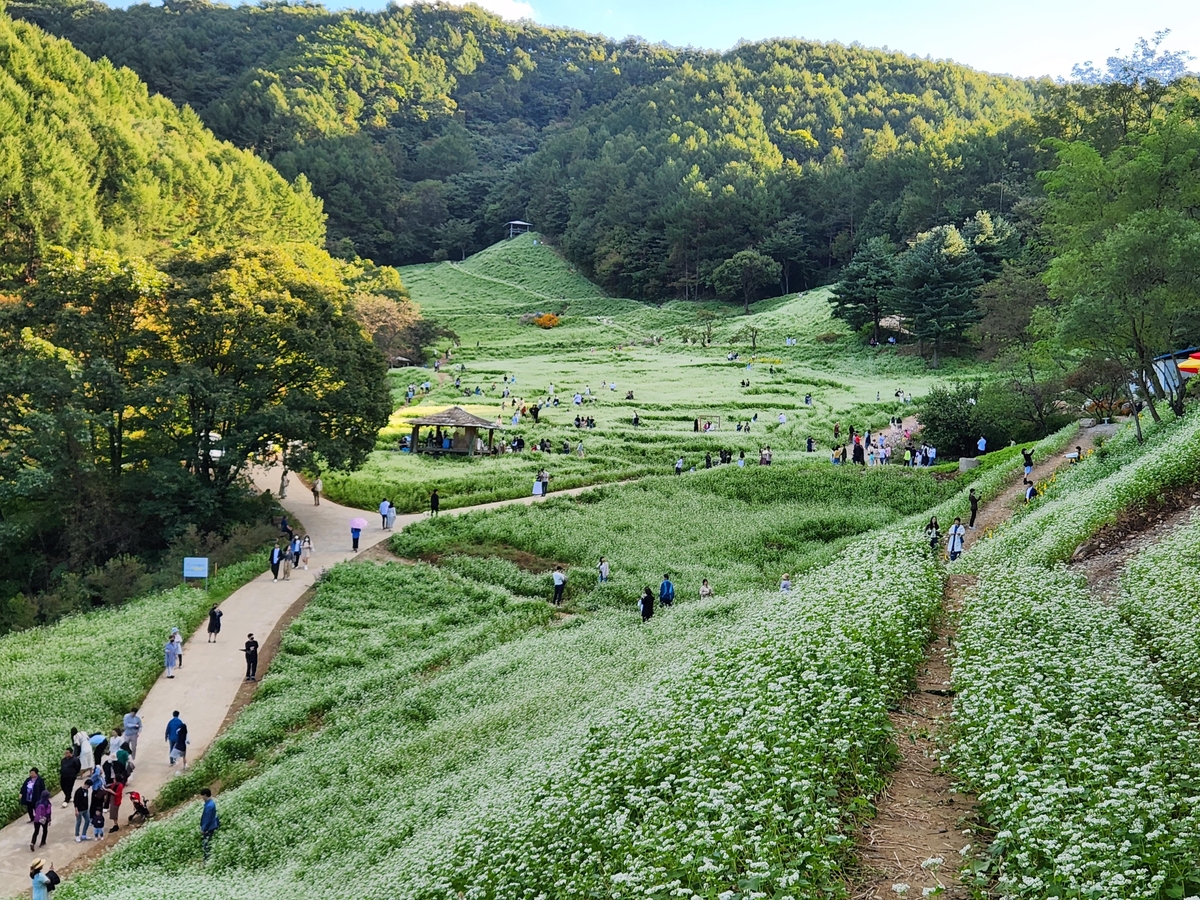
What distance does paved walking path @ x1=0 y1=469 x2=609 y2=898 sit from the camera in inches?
605

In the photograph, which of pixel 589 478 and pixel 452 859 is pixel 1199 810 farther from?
pixel 589 478

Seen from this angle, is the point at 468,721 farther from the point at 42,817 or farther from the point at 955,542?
the point at 955,542

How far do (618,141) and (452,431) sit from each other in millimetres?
102611

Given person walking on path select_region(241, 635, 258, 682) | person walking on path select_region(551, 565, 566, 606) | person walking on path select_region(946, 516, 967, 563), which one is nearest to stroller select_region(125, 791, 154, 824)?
person walking on path select_region(241, 635, 258, 682)

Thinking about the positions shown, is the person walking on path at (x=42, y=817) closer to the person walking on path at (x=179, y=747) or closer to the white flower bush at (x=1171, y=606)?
the person walking on path at (x=179, y=747)

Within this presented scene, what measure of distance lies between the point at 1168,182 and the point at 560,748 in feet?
123

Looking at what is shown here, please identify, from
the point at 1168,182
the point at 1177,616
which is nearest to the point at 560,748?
the point at 1177,616

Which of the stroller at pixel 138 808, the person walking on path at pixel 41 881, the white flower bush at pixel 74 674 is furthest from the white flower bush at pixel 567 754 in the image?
the white flower bush at pixel 74 674

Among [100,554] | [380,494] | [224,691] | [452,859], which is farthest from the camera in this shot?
[380,494]

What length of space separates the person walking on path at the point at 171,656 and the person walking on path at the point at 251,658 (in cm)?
158

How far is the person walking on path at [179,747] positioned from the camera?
1750 centimetres

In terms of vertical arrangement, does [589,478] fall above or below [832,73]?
below

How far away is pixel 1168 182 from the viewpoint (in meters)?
38.7

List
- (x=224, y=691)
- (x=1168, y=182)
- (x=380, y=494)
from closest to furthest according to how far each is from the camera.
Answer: (x=224, y=691), (x=380, y=494), (x=1168, y=182)
